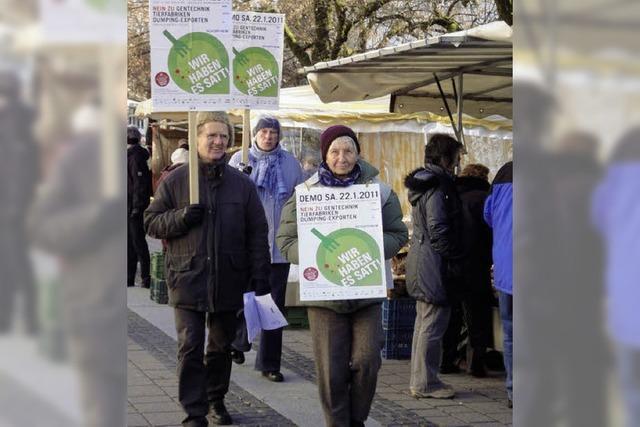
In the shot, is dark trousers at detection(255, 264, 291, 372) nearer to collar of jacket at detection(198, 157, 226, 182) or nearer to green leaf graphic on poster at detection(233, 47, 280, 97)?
green leaf graphic on poster at detection(233, 47, 280, 97)

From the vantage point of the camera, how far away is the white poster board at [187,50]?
659 cm

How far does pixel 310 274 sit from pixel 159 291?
6818 millimetres

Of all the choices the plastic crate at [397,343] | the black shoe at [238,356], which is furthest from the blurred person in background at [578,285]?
the plastic crate at [397,343]

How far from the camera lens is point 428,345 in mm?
7344

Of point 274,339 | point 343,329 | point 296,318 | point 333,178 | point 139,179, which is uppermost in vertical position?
Result: point 139,179

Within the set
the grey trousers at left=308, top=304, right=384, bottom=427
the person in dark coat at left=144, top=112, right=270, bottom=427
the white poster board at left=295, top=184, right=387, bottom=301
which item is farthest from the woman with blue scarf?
the white poster board at left=295, top=184, right=387, bottom=301

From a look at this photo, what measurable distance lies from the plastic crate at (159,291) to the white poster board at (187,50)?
5200 mm

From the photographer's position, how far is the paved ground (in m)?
6.76

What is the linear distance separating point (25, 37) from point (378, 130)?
1360 cm

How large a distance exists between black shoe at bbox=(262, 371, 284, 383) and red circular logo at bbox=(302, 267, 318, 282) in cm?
263

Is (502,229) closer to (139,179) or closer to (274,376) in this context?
(274,376)

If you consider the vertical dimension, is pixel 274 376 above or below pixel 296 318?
below

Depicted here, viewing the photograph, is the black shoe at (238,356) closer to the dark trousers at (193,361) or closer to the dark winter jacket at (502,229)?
the dark trousers at (193,361)

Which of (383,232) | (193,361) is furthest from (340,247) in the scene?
(193,361)
